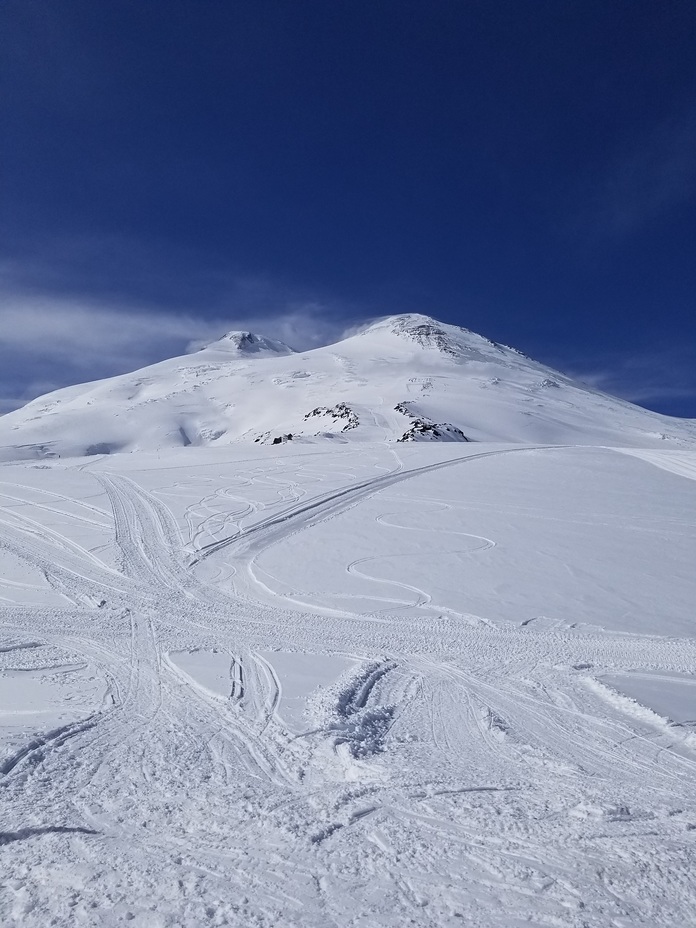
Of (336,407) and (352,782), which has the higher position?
(336,407)

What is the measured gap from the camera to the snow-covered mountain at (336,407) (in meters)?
67.3

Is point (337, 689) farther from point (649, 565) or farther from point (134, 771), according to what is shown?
point (649, 565)

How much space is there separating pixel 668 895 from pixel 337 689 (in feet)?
9.57

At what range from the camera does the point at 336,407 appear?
69.9 meters

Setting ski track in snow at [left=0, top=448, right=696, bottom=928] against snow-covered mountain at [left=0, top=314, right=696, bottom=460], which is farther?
snow-covered mountain at [left=0, top=314, right=696, bottom=460]

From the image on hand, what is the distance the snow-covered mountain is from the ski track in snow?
36.7 metres

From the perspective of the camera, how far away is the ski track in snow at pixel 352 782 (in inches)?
108

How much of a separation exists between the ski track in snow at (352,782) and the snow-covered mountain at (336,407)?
36.7 meters

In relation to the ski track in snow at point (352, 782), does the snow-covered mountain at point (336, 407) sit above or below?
above

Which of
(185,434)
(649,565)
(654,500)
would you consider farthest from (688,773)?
(185,434)

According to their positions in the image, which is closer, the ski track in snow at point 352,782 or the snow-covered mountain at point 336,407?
the ski track in snow at point 352,782

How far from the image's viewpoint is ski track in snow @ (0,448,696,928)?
9.00ft

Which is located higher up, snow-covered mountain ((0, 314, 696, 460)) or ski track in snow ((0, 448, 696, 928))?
snow-covered mountain ((0, 314, 696, 460))

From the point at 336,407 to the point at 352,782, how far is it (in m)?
67.0
